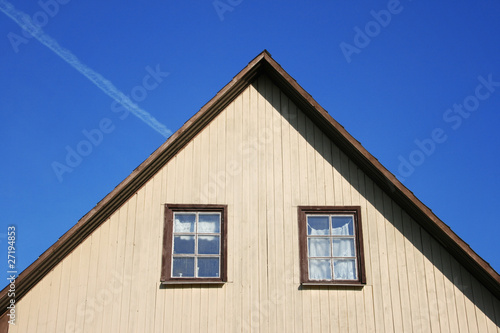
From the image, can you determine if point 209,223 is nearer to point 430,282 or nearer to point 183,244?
point 183,244

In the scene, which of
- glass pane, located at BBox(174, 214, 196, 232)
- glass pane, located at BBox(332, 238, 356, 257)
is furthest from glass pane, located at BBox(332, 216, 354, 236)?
glass pane, located at BBox(174, 214, 196, 232)

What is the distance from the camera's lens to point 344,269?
445 inches

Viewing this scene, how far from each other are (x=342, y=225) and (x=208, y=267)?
2.91 meters

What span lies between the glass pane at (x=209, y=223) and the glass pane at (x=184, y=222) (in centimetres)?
16

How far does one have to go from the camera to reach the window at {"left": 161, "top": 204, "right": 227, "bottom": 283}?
36.4 ft

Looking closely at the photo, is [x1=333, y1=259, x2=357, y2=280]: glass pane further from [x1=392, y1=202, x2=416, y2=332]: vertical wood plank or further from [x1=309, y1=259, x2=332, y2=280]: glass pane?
[x1=392, y1=202, x2=416, y2=332]: vertical wood plank

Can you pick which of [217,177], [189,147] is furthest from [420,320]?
[189,147]

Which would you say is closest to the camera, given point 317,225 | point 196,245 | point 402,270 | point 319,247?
point 402,270

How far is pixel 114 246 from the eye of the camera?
11.1 m

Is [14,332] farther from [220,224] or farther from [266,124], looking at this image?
[266,124]

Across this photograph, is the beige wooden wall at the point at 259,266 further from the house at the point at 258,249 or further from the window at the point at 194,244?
the window at the point at 194,244

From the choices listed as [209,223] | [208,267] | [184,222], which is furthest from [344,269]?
[184,222]

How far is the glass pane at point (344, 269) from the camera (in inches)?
443

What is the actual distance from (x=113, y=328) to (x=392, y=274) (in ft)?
18.2
